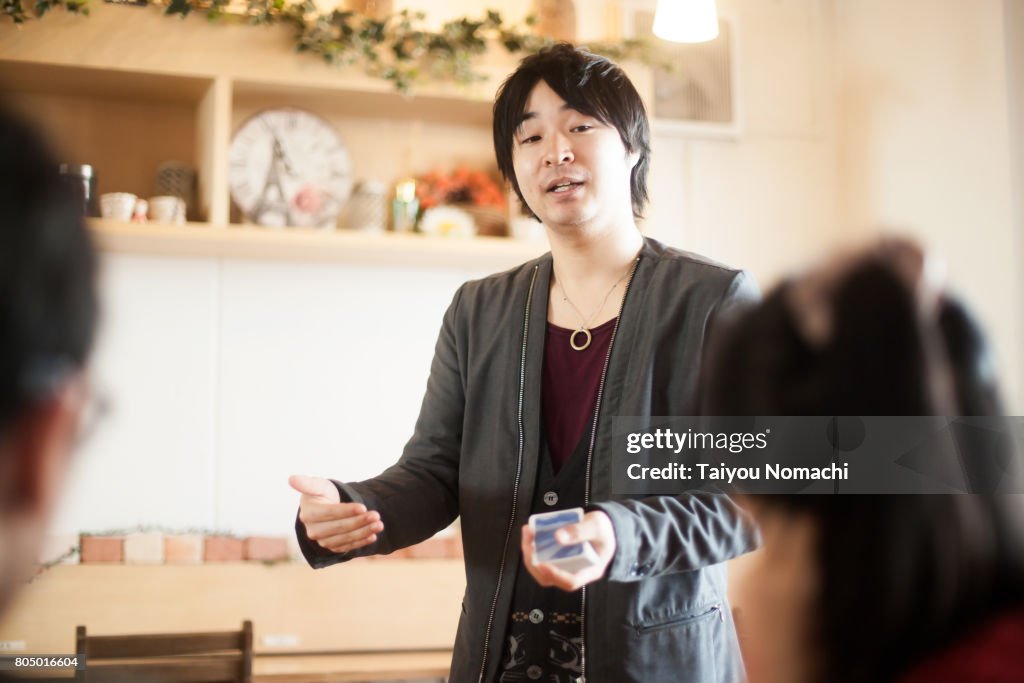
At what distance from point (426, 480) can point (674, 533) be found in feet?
1.58

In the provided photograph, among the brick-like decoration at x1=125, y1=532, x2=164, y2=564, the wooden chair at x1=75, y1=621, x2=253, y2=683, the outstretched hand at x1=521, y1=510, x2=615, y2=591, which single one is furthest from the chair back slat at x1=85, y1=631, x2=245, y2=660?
the outstretched hand at x1=521, y1=510, x2=615, y2=591

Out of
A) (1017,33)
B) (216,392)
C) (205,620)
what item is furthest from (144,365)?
(1017,33)

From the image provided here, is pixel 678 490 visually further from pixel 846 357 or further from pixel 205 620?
pixel 205 620

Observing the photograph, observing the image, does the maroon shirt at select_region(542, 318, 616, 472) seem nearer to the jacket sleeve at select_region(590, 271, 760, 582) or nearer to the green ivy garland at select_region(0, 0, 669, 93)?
the jacket sleeve at select_region(590, 271, 760, 582)

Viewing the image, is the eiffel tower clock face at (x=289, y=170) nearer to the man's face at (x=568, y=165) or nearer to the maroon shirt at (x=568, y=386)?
the man's face at (x=568, y=165)

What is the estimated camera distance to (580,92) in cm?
165

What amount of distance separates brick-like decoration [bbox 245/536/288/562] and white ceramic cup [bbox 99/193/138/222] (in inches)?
38.2

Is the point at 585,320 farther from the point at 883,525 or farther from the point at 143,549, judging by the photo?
the point at 143,549

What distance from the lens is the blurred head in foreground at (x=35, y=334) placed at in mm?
470

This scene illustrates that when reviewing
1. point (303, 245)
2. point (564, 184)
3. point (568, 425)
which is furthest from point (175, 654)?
point (564, 184)

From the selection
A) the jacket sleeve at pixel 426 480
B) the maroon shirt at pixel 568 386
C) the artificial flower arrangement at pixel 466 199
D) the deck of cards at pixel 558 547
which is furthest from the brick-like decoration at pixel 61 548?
the deck of cards at pixel 558 547

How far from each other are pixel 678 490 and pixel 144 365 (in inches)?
86.1

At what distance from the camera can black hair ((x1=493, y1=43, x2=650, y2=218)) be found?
5.41 ft

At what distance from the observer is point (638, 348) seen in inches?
58.3
